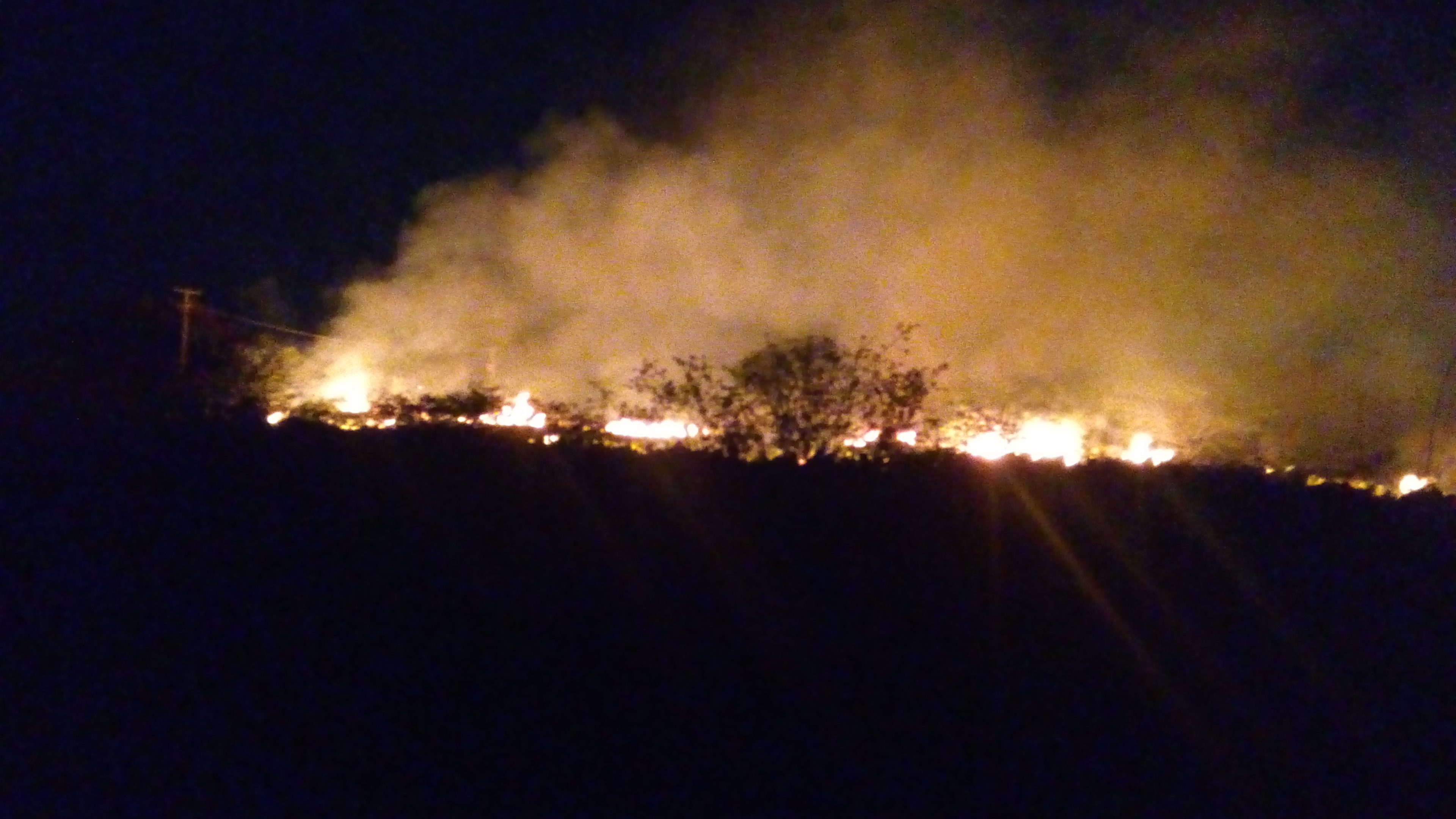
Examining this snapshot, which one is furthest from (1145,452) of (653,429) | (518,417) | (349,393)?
(349,393)

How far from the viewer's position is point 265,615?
6.14m

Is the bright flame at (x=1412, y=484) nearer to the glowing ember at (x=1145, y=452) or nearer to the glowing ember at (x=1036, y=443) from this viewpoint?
the glowing ember at (x=1145, y=452)

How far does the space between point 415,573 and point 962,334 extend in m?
6.94

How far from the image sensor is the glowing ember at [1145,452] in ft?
26.5

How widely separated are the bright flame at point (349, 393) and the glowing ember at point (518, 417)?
0.87 m

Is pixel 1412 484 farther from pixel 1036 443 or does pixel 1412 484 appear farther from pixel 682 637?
pixel 682 637

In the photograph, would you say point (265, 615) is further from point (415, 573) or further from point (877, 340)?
point (877, 340)

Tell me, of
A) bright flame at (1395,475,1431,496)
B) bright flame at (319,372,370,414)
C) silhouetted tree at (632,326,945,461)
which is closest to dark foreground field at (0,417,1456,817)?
silhouetted tree at (632,326,945,461)

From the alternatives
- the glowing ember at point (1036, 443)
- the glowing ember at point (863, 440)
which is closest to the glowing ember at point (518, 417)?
the glowing ember at point (863, 440)

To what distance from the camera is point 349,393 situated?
32.5ft

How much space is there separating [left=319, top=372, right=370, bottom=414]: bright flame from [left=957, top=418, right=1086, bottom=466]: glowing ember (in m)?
3.81

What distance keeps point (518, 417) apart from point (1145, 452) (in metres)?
4.08

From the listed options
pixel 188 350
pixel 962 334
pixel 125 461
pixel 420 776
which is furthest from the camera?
pixel 962 334

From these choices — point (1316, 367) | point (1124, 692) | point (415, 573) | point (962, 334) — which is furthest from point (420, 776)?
point (1316, 367)
